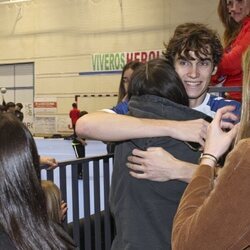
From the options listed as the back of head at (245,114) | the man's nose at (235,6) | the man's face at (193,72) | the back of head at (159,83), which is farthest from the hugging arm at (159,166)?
the man's nose at (235,6)

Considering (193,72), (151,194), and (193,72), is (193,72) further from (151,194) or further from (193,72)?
(151,194)

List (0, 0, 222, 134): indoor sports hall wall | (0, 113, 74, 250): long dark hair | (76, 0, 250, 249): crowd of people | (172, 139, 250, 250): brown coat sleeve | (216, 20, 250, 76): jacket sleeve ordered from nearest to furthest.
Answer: (172, 139, 250, 250): brown coat sleeve
(0, 113, 74, 250): long dark hair
(76, 0, 250, 249): crowd of people
(216, 20, 250, 76): jacket sleeve
(0, 0, 222, 134): indoor sports hall wall

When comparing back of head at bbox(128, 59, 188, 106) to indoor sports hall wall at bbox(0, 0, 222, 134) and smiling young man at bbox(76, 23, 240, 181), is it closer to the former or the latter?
smiling young man at bbox(76, 23, 240, 181)

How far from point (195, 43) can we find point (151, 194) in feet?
2.08

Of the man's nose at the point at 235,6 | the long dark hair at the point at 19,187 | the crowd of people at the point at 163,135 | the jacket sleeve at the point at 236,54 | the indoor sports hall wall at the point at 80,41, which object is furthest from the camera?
the indoor sports hall wall at the point at 80,41

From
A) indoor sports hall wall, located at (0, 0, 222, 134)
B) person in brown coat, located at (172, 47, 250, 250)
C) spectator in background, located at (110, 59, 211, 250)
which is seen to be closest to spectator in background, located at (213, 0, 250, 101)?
spectator in background, located at (110, 59, 211, 250)

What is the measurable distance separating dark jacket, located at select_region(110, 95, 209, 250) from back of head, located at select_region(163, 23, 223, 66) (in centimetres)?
27

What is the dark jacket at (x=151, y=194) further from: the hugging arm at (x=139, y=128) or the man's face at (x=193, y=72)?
the man's face at (x=193, y=72)

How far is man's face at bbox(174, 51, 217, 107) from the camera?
1.90 meters

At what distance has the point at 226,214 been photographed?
3.56 feet

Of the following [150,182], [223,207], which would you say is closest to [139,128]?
[150,182]

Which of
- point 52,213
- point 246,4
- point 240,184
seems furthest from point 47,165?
point 240,184

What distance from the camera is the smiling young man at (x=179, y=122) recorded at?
1.71 metres

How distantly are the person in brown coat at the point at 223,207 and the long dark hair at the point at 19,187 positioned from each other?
16.3 inches
